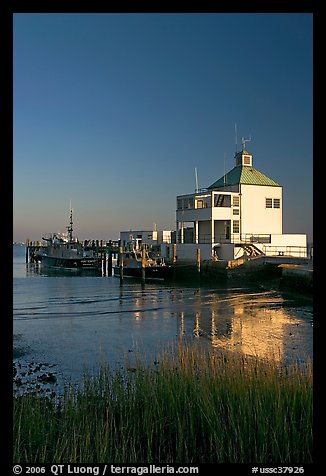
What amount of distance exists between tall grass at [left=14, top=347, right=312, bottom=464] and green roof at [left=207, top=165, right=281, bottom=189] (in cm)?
4400

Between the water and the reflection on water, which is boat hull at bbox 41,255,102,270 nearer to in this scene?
the water

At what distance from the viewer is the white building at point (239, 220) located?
154 feet

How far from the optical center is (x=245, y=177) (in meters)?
50.9

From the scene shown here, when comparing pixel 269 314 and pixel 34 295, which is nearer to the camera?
pixel 269 314

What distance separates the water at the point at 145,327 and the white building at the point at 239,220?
10067 millimetres

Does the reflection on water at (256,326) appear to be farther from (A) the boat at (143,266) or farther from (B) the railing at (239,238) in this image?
(A) the boat at (143,266)

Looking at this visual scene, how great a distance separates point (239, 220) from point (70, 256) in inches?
1571

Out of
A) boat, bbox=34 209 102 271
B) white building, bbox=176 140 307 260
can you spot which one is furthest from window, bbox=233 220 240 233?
boat, bbox=34 209 102 271

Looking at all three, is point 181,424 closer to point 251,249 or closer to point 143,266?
point 251,249

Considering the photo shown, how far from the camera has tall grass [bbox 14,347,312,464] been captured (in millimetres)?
5629
